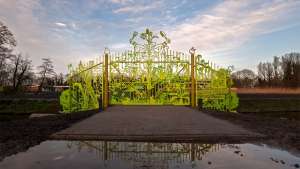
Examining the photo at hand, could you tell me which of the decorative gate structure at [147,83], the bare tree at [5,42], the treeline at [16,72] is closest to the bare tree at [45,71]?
the treeline at [16,72]

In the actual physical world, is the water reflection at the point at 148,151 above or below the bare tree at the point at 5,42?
below

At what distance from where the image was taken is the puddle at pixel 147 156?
3176mm

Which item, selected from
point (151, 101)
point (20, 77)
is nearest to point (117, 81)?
point (151, 101)

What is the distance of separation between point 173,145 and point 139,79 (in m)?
7.40

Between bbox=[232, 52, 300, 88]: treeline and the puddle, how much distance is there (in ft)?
138

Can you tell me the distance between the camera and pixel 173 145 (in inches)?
167

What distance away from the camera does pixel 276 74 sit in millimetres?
62188

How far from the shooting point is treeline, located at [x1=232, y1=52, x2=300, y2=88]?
170 ft

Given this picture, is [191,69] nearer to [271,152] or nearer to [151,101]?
[151,101]

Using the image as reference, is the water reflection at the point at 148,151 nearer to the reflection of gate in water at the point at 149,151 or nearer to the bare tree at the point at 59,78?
the reflection of gate in water at the point at 149,151

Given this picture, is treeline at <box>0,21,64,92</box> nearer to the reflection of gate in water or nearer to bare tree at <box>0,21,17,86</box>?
bare tree at <box>0,21,17,86</box>

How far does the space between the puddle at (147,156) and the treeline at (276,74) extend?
42.2 meters

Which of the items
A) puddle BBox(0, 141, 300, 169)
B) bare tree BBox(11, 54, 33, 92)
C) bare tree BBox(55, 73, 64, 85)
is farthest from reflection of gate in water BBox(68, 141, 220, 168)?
bare tree BBox(55, 73, 64, 85)

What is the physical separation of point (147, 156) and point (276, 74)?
66.0 meters
